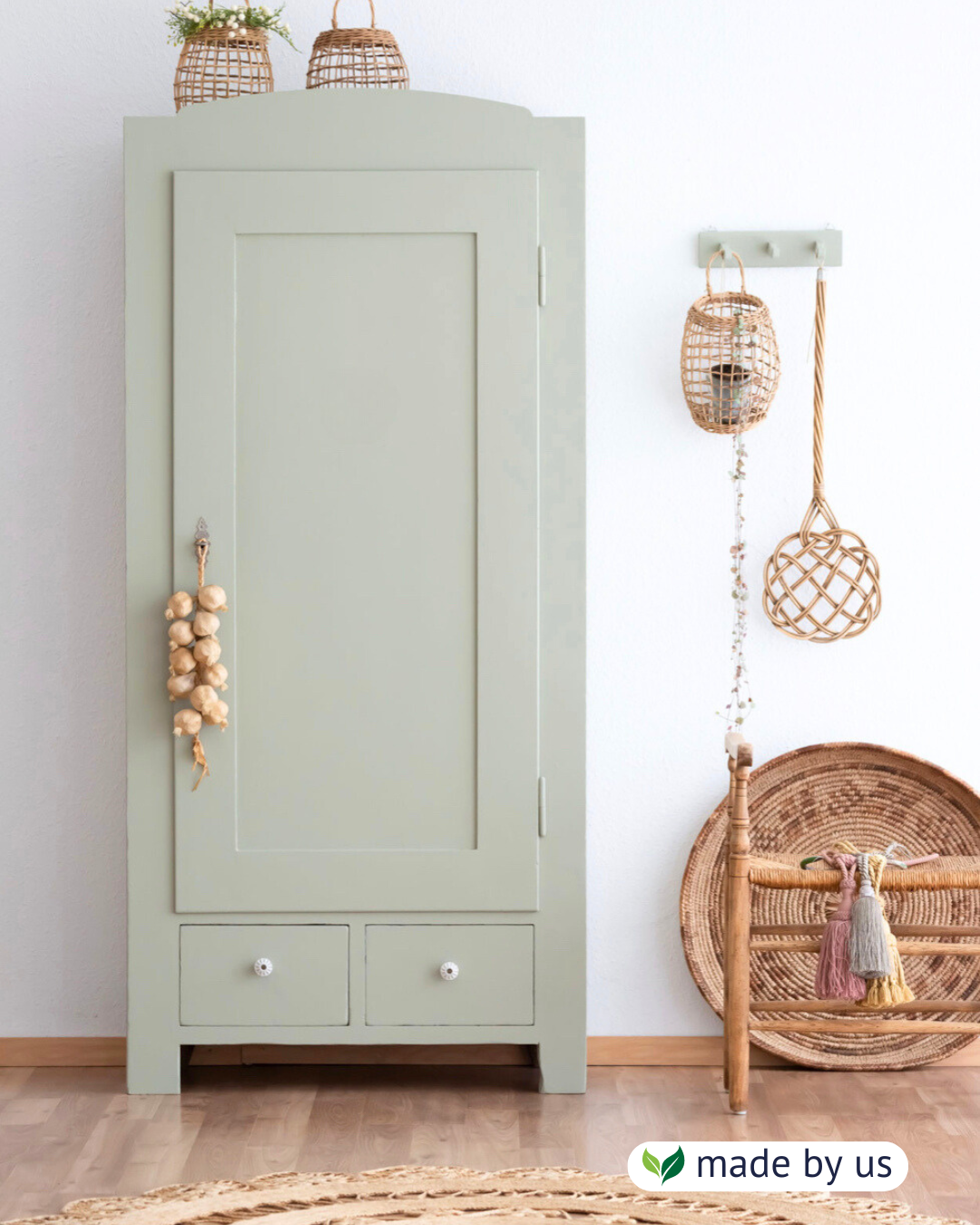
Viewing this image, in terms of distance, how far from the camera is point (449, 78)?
8.82ft

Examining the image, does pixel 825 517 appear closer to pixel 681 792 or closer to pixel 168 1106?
pixel 681 792

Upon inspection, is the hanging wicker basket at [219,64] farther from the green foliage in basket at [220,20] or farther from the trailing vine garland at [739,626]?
the trailing vine garland at [739,626]

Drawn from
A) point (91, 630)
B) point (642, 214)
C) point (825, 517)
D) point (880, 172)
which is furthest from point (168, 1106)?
point (880, 172)

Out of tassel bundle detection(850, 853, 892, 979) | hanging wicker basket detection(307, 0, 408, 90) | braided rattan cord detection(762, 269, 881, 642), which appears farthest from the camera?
braided rattan cord detection(762, 269, 881, 642)

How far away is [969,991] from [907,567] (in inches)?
36.3

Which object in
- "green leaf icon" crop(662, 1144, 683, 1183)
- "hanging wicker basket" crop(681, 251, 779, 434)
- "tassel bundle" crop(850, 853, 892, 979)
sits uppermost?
"hanging wicker basket" crop(681, 251, 779, 434)

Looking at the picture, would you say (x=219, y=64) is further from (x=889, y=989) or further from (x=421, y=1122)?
(x=889, y=989)

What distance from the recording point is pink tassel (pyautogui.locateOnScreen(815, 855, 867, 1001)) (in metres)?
2.33

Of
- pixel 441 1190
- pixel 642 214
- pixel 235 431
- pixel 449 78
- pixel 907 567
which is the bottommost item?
pixel 441 1190

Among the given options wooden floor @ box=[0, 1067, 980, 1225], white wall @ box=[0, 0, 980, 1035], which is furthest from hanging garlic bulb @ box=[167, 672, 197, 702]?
wooden floor @ box=[0, 1067, 980, 1225]

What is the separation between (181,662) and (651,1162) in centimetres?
121

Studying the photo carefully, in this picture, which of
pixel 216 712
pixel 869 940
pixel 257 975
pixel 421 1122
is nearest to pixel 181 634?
pixel 216 712

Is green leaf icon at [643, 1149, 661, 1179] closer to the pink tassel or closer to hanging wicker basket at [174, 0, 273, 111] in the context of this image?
the pink tassel

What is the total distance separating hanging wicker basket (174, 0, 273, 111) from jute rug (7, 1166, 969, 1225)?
201 centimetres
